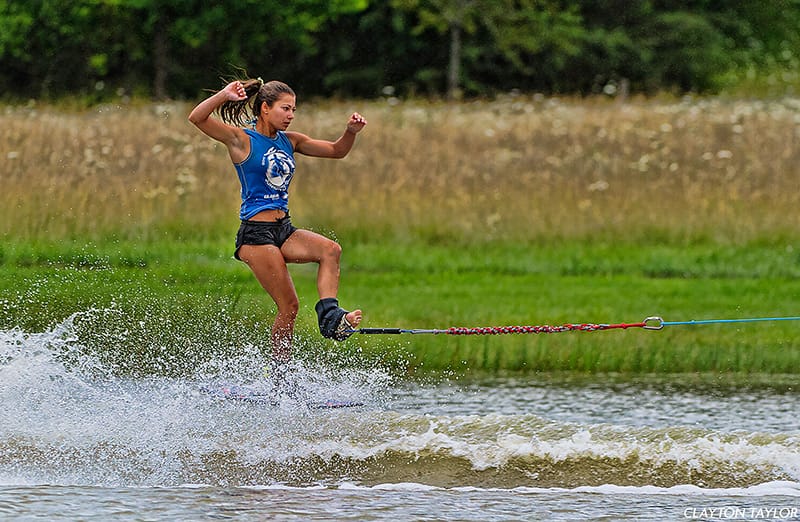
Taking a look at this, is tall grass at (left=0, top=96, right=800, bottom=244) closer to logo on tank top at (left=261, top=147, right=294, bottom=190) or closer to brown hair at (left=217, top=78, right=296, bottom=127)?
brown hair at (left=217, top=78, right=296, bottom=127)

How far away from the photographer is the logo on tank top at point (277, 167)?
7.75 meters

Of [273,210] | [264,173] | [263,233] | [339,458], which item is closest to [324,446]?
[339,458]

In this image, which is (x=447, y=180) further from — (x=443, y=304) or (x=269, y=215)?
(x=269, y=215)

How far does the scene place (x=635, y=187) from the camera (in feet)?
52.3

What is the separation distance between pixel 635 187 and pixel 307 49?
23.5 metres

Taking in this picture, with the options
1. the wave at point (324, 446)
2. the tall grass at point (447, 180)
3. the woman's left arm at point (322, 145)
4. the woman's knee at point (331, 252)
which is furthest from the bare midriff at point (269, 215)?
the tall grass at point (447, 180)

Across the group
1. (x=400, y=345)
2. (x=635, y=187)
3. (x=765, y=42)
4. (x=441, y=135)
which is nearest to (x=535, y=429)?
(x=400, y=345)

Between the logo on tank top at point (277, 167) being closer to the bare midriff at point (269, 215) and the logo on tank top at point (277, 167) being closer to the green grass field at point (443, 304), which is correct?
the bare midriff at point (269, 215)

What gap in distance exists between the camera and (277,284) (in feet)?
25.8

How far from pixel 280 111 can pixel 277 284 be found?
3.15 feet

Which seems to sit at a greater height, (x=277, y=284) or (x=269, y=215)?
(x=269, y=215)

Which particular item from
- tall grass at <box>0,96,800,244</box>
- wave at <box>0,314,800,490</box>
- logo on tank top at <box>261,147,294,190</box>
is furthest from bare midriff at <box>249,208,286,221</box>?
tall grass at <box>0,96,800,244</box>

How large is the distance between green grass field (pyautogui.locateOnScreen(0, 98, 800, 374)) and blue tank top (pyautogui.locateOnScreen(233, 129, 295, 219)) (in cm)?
127

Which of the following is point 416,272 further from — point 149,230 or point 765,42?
point 765,42
